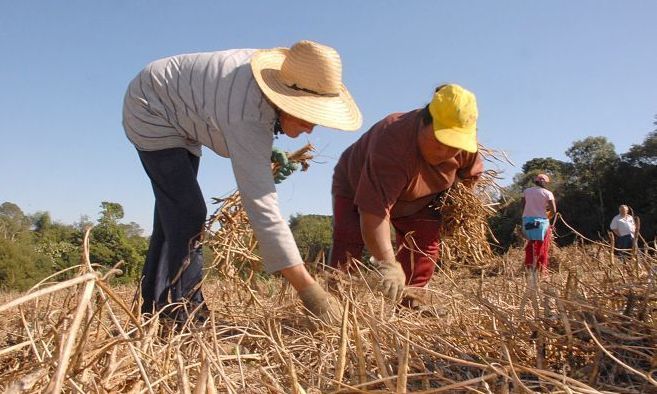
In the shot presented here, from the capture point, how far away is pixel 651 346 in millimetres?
1169

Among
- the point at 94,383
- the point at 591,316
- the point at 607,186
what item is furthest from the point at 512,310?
the point at 607,186

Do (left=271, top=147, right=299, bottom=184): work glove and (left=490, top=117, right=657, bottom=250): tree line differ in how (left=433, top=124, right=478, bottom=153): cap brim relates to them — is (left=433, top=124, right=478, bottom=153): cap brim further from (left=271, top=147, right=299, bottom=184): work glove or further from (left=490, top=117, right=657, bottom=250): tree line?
(left=490, top=117, right=657, bottom=250): tree line

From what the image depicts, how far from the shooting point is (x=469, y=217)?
3.07m

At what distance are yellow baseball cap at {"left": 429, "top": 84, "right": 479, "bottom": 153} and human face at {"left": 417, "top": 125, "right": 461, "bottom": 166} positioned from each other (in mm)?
87

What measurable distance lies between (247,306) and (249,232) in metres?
0.41

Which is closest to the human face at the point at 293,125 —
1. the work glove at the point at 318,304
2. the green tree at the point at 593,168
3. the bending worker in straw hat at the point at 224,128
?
the bending worker in straw hat at the point at 224,128

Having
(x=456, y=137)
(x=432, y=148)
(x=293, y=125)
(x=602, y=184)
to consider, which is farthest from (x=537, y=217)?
(x=602, y=184)

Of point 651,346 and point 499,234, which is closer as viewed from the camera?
point 651,346

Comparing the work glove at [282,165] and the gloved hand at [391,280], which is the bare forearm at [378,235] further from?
the work glove at [282,165]

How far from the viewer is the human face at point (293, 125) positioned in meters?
1.97

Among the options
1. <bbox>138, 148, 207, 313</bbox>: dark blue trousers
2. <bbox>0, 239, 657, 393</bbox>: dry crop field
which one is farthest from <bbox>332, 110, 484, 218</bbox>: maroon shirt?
<bbox>0, 239, 657, 393</bbox>: dry crop field

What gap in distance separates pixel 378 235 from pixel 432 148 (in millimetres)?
417

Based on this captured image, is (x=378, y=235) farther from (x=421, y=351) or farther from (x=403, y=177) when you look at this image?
(x=421, y=351)

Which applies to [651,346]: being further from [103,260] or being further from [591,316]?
[103,260]
